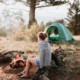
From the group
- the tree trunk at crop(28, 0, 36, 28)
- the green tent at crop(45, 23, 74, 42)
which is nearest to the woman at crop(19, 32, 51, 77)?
the green tent at crop(45, 23, 74, 42)

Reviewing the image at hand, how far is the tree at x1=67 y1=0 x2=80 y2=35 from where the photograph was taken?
91.5 feet

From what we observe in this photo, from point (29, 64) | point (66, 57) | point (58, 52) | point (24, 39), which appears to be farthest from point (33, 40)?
point (29, 64)

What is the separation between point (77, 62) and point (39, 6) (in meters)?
16.0

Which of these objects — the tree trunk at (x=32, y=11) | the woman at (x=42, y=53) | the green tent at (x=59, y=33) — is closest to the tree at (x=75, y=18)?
the tree trunk at (x=32, y=11)

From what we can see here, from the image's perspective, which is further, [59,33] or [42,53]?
[59,33]

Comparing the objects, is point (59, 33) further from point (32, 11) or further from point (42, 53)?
point (42, 53)

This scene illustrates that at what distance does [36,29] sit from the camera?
19172mm

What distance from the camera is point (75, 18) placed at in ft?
93.2

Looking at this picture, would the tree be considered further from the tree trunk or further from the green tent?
the green tent

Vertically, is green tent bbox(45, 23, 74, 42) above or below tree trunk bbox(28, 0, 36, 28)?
below

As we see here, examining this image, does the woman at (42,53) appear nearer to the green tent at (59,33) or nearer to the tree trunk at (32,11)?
the green tent at (59,33)

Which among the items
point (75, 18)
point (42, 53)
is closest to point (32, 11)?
point (75, 18)

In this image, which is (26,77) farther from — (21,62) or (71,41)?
(71,41)

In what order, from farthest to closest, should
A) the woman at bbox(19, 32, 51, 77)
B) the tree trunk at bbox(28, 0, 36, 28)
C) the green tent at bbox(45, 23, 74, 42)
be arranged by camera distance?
1. the tree trunk at bbox(28, 0, 36, 28)
2. the green tent at bbox(45, 23, 74, 42)
3. the woman at bbox(19, 32, 51, 77)
